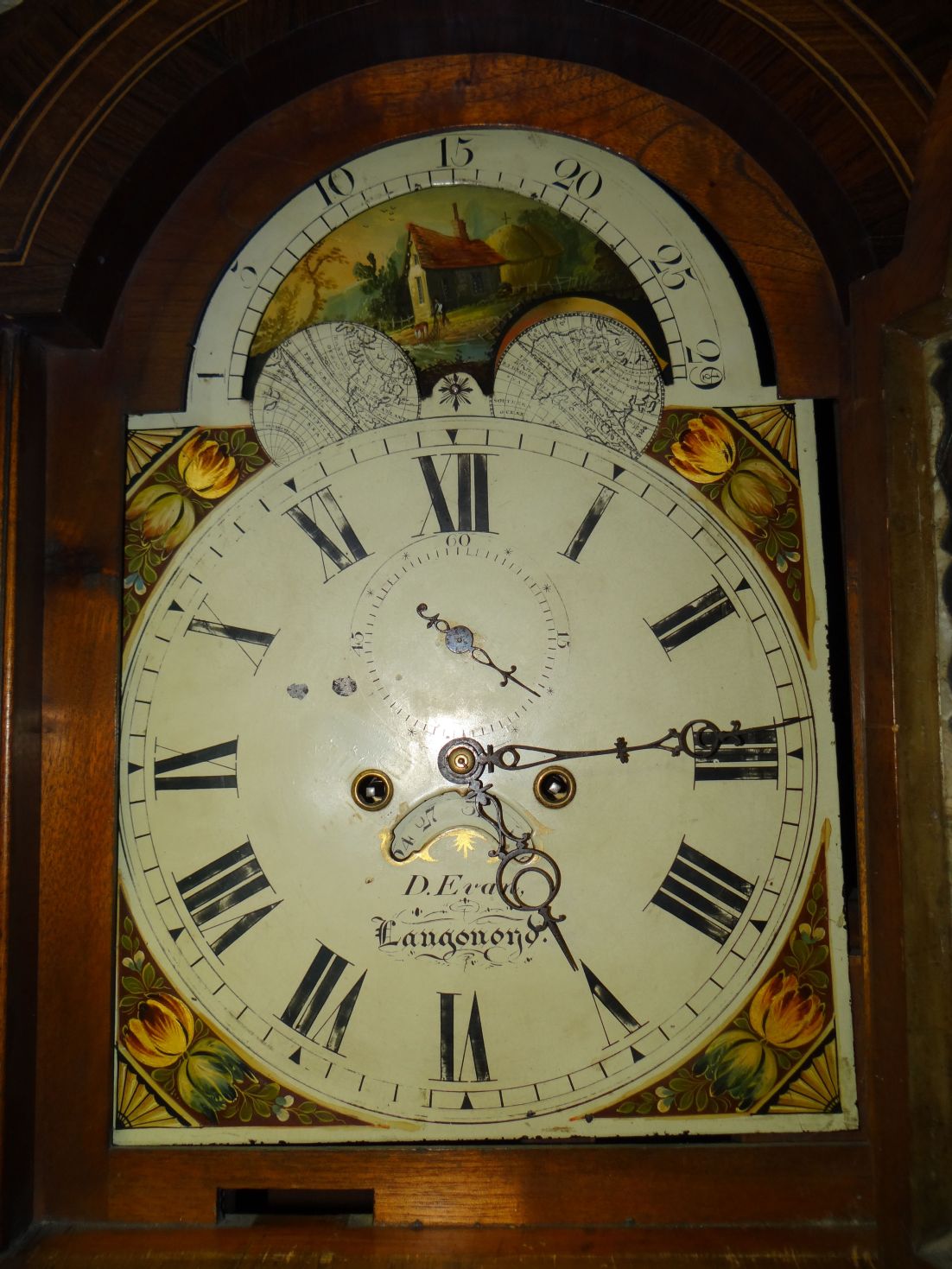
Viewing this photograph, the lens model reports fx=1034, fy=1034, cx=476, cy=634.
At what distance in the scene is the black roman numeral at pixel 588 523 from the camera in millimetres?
1736

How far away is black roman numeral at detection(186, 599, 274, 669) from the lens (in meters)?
1.74

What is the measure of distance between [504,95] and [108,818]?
4.63 feet

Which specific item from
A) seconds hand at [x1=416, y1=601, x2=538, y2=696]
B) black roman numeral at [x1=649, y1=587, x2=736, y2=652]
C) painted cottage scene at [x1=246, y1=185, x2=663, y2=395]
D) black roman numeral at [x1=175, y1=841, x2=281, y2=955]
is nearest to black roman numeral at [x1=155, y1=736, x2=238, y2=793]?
black roman numeral at [x1=175, y1=841, x2=281, y2=955]

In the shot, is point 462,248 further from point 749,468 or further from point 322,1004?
point 322,1004

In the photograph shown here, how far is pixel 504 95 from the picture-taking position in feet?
5.92

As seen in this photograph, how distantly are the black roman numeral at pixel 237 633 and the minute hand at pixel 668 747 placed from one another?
42 cm

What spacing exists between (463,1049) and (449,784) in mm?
419

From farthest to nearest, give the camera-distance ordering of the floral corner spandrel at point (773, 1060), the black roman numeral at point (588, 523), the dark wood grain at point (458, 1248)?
the black roman numeral at point (588, 523)
the floral corner spandrel at point (773, 1060)
the dark wood grain at point (458, 1248)

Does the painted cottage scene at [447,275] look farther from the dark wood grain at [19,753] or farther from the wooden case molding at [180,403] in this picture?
the dark wood grain at [19,753]

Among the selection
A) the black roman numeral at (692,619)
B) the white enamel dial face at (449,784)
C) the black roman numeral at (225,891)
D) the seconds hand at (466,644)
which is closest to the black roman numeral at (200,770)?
the white enamel dial face at (449,784)

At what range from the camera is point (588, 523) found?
5.72ft

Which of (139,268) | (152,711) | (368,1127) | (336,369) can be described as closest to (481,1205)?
A: (368,1127)

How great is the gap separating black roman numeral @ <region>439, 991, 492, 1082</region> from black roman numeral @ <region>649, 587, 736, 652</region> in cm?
67

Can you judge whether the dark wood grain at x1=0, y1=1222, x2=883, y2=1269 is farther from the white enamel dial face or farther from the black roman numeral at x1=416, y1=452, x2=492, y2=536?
the black roman numeral at x1=416, y1=452, x2=492, y2=536
